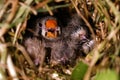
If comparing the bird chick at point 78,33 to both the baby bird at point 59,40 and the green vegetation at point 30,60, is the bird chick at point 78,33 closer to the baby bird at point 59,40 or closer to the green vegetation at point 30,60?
the baby bird at point 59,40

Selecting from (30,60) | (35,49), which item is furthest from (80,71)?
(35,49)

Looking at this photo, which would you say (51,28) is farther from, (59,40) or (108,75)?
(108,75)

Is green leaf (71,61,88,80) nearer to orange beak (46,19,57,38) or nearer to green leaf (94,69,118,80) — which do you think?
green leaf (94,69,118,80)

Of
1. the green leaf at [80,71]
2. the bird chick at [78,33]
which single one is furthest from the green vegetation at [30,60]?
the bird chick at [78,33]

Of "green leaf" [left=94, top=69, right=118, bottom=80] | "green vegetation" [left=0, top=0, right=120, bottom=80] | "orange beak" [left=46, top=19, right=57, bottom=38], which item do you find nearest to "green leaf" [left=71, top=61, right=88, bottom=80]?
"green vegetation" [left=0, top=0, right=120, bottom=80]

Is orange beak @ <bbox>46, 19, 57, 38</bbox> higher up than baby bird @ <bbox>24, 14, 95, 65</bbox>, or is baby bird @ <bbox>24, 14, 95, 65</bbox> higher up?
orange beak @ <bbox>46, 19, 57, 38</bbox>

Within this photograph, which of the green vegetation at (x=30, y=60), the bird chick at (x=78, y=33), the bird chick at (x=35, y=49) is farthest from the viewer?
the bird chick at (x=78, y=33)

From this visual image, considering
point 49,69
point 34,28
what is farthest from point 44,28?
point 49,69

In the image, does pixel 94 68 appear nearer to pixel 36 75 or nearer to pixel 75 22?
pixel 36 75
